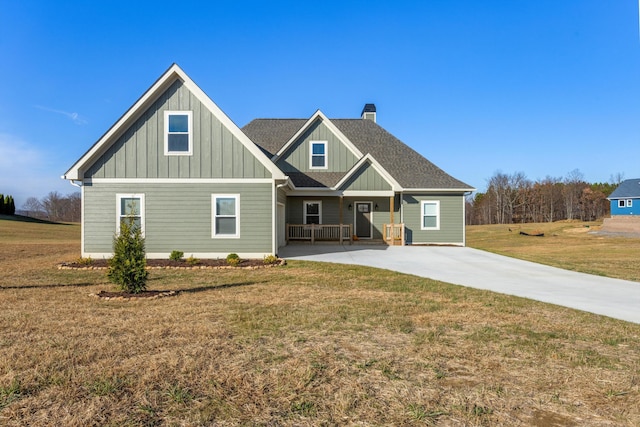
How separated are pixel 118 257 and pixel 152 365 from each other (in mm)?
4559

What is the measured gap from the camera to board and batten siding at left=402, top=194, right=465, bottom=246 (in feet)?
65.2

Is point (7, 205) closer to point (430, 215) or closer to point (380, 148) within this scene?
point (380, 148)

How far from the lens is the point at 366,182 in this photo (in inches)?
744

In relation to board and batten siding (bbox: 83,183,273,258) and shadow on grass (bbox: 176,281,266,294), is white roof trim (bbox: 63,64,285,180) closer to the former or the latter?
board and batten siding (bbox: 83,183,273,258)

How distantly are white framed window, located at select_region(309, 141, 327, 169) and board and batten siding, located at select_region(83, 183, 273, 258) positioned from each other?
6.80 meters

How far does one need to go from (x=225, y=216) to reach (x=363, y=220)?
8.72 meters

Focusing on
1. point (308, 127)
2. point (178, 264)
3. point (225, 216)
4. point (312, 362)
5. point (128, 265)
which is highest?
point (308, 127)

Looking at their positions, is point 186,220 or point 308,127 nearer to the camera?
point 186,220

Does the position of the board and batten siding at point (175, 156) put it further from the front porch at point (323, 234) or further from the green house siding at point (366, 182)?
the front porch at point (323, 234)

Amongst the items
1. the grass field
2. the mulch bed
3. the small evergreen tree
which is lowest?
the grass field

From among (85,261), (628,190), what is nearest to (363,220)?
(85,261)

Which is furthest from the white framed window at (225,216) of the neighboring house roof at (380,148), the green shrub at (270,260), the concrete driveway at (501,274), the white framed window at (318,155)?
the white framed window at (318,155)

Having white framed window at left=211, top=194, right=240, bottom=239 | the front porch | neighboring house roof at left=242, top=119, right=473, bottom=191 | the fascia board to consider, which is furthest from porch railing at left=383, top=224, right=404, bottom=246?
white framed window at left=211, top=194, right=240, bottom=239

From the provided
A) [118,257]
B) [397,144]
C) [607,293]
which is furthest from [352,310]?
[397,144]
